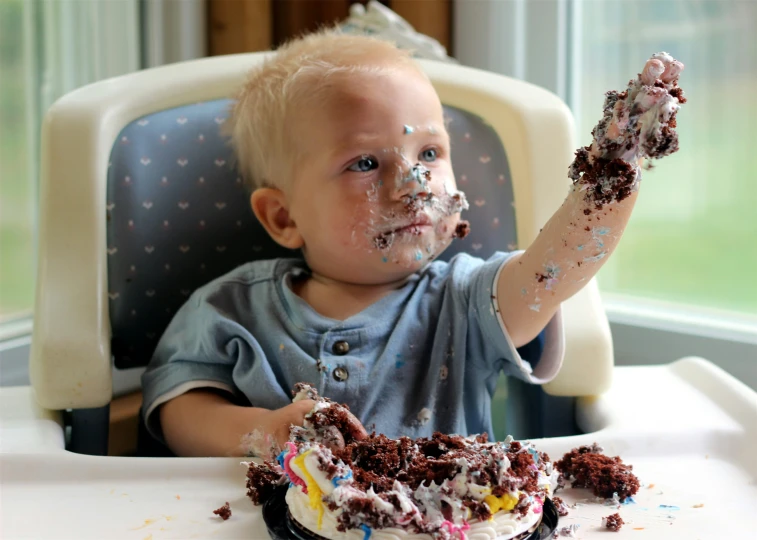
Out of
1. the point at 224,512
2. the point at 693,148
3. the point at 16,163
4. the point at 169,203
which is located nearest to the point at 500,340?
the point at 224,512

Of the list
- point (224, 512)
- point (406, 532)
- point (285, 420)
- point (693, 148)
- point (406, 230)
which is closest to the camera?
point (406, 532)

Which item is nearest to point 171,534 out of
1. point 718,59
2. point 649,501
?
point 649,501

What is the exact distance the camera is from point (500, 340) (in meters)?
0.92

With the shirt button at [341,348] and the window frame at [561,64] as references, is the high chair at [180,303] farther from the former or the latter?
the window frame at [561,64]

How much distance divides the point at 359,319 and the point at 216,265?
9.9 inches

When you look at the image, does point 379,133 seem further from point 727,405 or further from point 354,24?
point 354,24

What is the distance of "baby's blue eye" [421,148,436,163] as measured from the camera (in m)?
0.99

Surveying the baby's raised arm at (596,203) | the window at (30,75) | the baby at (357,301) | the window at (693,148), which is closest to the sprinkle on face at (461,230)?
the baby at (357,301)

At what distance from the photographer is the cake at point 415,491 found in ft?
2.04

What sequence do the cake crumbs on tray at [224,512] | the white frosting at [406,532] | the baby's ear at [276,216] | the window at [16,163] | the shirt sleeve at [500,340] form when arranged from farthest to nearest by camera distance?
the window at [16,163], the baby's ear at [276,216], the shirt sleeve at [500,340], the cake crumbs on tray at [224,512], the white frosting at [406,532]

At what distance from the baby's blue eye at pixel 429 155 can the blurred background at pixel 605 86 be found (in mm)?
520

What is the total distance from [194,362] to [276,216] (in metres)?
0.21

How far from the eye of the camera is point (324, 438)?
0.79 m

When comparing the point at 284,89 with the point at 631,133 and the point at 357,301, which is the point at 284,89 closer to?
the point at 357,301
